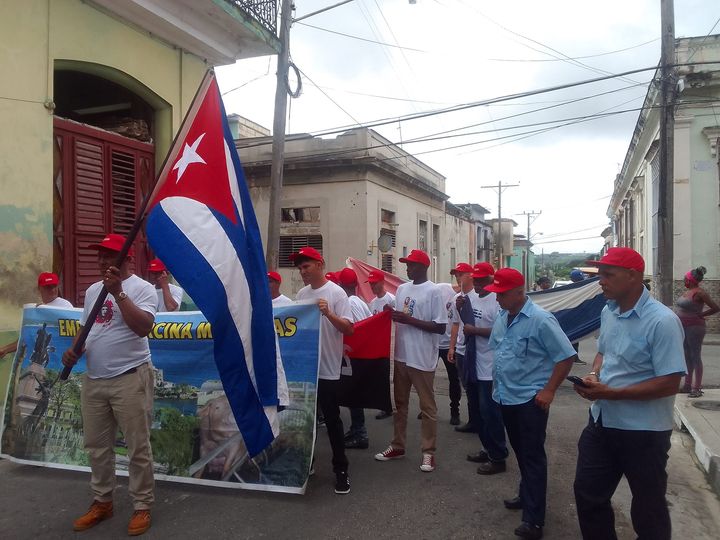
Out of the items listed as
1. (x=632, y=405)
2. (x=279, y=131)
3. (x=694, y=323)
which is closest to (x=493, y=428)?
(x=632, y=405)

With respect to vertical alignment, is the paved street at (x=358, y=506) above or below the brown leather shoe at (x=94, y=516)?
below

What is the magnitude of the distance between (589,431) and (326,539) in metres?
1.86

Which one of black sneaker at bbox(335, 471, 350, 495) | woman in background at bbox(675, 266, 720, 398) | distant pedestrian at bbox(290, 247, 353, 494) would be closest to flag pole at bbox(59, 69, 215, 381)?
distant pedestrian at bbox(290, 247, 353, 494)

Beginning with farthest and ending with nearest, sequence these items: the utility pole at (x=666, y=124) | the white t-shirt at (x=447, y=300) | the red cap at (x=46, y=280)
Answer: the utility pole at (x=666, y=124), the red cap at (x=46, y=280), the white t-shirt at (x=447, y=300)

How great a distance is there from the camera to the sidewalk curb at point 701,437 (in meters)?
4.78

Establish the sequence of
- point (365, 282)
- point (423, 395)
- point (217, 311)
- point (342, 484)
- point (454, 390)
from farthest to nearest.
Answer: point (365, 282) < point (454, 390) < point (423, 395) < point (342, 484) < point (217, 311)

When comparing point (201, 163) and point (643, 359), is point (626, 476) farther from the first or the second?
point (201, 163)

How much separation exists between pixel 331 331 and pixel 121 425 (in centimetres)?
171

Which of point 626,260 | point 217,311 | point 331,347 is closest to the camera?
point 626,260

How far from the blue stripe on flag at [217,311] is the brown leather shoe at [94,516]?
4.39 feet

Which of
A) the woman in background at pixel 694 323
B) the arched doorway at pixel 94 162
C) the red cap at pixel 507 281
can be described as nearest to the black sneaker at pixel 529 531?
the red cap at pixel 507 281

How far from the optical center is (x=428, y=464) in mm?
4969

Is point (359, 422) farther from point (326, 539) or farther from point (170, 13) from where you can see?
point (170, 13)

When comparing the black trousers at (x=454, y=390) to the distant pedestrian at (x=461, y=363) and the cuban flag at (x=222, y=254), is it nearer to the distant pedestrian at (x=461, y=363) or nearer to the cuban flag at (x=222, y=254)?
the distant pedestrian at (x=461, y=363)
